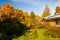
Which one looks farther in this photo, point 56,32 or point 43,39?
point 56,32

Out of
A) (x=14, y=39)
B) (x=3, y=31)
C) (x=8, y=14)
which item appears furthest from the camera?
(x=8, y=14)

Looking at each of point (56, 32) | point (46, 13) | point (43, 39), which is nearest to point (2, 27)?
point (43, 39)

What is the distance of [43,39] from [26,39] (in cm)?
250

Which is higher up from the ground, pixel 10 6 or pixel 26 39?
pixel 10 6

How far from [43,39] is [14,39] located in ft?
14.0

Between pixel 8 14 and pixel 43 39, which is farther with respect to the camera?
pixel 8 14

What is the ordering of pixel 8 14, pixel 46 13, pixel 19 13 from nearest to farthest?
pixel 8 14, pixel 19 13, pixel 46 13

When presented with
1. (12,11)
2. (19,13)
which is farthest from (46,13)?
(12,11)

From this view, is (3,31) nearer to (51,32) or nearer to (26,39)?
(26,39)

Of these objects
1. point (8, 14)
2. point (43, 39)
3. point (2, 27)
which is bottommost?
point (43, 39)

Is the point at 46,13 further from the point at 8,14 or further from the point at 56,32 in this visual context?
the point at 56,32

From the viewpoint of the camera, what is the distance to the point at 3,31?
23531mm

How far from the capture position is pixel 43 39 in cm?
2211

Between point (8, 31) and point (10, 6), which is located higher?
point (10, 6)
